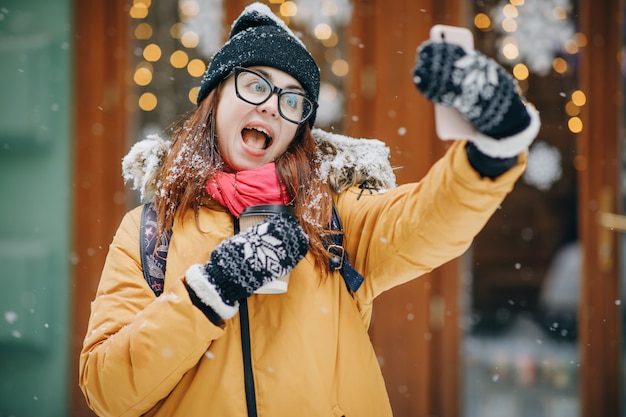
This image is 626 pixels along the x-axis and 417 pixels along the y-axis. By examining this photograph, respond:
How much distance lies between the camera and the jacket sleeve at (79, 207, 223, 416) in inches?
55.6

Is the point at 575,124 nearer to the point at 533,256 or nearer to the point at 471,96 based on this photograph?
the point at 533,256

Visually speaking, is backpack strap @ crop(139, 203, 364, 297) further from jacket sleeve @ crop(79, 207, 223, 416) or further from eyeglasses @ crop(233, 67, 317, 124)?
eyeglasses @ crop(233, 67, 317, 124)

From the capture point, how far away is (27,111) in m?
4.03

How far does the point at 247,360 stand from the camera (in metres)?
1.51

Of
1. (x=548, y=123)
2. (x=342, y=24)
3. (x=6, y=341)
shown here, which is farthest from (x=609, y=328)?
(x=6, y=341)

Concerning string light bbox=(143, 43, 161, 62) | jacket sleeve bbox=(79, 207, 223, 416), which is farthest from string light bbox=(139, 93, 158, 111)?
jacket sleeve bbox=(79, 207, 223, 416)

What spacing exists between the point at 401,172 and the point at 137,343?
2587mm

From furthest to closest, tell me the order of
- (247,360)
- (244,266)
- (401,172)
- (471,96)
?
(401,172), (247,360), (244,266), (471,96)

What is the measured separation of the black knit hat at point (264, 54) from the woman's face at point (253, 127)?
0.03 m

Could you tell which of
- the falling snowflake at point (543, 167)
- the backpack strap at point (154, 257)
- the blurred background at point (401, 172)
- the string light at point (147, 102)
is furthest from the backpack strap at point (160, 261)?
the falling snowflake at point (543, 167)

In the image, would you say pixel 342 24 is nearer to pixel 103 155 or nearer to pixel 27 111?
pixel 103 155

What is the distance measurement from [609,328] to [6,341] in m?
4.02

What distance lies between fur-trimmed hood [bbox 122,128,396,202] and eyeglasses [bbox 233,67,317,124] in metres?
0.13

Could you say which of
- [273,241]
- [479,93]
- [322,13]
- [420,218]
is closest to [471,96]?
[479,93]
